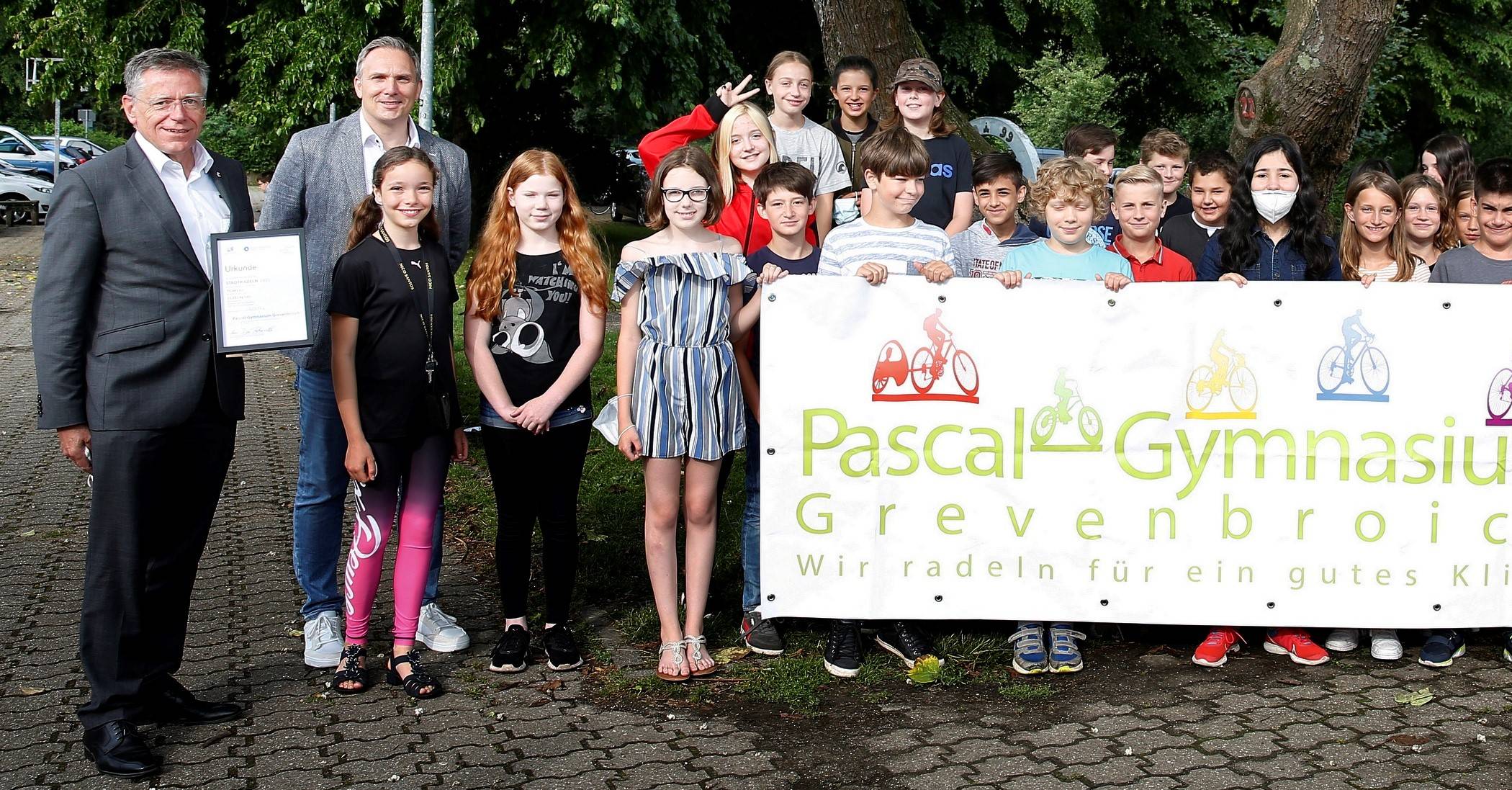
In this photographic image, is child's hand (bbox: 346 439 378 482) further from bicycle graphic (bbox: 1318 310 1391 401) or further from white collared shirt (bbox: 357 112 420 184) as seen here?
bicycle graphic (bbox: 1318 310 1391 401)

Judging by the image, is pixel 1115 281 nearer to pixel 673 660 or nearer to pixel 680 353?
pixel 680 353

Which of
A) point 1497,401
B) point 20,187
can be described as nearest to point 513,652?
point 1497,401

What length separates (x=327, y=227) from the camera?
5.46 m

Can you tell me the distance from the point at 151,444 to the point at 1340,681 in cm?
415

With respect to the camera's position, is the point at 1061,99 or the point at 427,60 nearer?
the point at 427,60

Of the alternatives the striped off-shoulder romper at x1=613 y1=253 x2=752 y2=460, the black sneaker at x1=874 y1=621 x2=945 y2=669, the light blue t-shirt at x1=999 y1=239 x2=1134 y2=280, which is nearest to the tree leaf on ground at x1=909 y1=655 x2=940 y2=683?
the black sneaker at x1=874 y1=621 x2=945 y2=669

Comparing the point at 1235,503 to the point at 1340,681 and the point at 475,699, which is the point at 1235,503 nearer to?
the point at 1340,681

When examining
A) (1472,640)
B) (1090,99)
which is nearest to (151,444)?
(1472,640)

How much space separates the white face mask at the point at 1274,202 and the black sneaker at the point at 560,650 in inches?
125

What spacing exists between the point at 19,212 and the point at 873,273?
109ft

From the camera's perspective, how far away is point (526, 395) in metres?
5.25

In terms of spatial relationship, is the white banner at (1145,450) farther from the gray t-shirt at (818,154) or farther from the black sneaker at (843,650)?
the gray t-shirt at (818,154)

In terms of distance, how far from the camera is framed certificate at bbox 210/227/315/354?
4570mm

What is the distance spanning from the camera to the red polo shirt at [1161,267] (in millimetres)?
5734
